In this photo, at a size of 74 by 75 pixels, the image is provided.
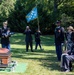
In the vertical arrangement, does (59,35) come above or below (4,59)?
above

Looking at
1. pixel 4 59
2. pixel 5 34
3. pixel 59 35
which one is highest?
pixel 5 34

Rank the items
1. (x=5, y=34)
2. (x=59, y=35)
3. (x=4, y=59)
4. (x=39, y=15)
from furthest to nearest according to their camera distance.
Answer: (x=39, y=15), (x=59, y=35), (x=5, y=34), (x=4, y=59)

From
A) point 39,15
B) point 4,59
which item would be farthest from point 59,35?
point 39,15

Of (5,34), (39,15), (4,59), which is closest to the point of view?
(4,59)

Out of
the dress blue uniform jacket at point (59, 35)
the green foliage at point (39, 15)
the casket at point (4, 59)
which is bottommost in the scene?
the casket at point (4, 59)

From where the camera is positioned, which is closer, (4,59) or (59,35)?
(4,59)

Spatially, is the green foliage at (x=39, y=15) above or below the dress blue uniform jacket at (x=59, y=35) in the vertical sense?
above

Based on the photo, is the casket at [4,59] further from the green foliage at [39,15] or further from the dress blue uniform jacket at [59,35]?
the green foliage at [39,15]

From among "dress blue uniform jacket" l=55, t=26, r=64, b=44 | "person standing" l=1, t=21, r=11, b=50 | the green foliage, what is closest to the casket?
"person standing" l=1, t=21, r=11, b=50

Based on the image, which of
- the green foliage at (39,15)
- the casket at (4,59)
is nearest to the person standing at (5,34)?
the casket at (4,59)

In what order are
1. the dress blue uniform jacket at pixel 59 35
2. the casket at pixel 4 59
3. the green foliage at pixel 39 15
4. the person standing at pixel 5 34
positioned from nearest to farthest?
the casket at pixel 4 59 → the person standing at pixel 5 34 → the dress blue uniform jacket at pixel 59 35 → the green foliage at pixel 39 15

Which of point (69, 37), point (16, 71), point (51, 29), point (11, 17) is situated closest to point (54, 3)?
point (51, 29)

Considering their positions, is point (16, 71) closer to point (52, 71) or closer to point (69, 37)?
point (52, 71)

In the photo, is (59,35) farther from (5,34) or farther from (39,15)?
(39,15)
